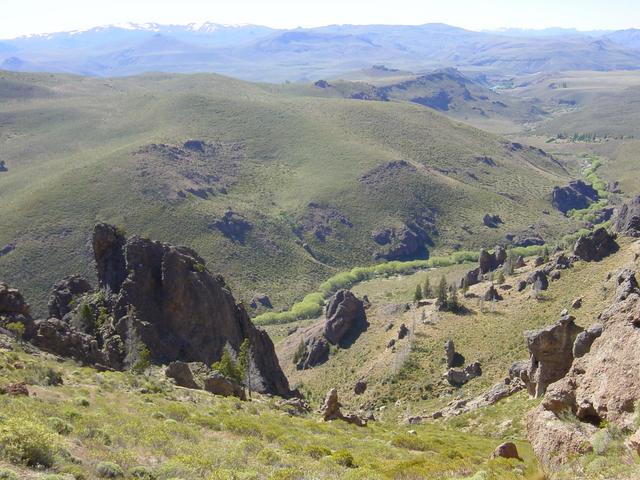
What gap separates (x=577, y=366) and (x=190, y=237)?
147426mm

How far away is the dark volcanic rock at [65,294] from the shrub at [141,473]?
146 feet

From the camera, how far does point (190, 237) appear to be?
16575 cm

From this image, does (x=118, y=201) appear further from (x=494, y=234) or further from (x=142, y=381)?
(x=142, y=381)

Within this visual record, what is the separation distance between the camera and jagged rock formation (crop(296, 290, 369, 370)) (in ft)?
300

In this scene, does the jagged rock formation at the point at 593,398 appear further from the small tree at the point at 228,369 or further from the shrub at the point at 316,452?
the small tree at the point at 228,369

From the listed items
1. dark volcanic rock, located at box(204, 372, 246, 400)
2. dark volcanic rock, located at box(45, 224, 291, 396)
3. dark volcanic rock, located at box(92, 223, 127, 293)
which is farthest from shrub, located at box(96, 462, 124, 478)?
dark volcanic rock, located at box(92, 223, 127, 293)

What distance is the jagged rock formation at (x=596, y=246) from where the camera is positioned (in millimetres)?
80375

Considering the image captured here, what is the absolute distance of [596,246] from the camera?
81.8 m

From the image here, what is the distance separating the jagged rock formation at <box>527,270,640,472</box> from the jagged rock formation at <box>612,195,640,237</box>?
2636 inches

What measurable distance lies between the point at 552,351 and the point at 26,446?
35811mm

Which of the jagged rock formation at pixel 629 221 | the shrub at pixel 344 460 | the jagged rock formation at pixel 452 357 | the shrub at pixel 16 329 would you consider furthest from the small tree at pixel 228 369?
the jagged rock formation at pixel 629 221

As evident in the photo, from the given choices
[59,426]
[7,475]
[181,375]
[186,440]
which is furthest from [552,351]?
[7,475]

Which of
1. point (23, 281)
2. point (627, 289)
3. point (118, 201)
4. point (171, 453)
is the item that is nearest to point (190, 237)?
point (118, 201)

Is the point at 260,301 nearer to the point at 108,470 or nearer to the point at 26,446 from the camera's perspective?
the point at 108,470
